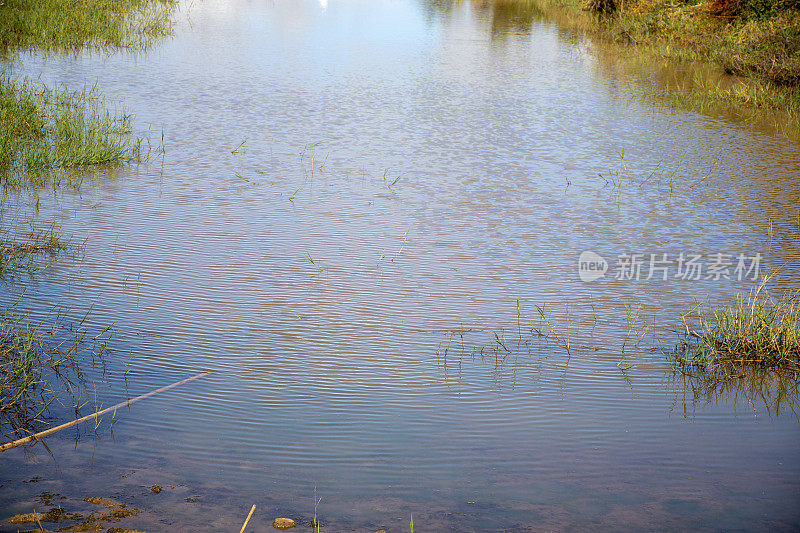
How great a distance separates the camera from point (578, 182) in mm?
8211

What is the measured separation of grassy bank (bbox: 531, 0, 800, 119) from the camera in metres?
11.9

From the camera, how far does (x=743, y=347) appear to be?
4.41 meters

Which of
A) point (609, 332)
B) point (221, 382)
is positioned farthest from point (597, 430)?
point (221, 382)

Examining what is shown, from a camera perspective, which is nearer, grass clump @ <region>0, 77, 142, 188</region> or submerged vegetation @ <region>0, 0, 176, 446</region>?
submerged vegetation @ <region>0, 0, 176, 446</region>

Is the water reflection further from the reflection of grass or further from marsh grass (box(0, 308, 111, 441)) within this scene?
marsh grass (box(0, 308, 111, 441))

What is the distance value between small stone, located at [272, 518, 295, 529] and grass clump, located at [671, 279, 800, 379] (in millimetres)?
2411

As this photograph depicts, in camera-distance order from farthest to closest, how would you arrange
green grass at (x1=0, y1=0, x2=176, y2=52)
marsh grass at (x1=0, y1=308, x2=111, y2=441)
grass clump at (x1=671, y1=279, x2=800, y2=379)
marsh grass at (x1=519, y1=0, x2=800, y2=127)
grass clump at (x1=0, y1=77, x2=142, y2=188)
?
green grass at (x1=0, y1=0, x2=176, y2=52)
marsh grass at (x1=519, y1=0, x2=800, y2=127)
grass clump at (x1=0, y1=77, x2=142, y2=188)
grass clump at (x1=671, y1=279, x2=800, y2=379)
marsh grass at (x1=0, y1=308, x2=111, y2=441)

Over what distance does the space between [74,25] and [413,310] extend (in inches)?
477

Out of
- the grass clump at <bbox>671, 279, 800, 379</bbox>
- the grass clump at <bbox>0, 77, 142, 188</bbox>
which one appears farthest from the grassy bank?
the grass clump at <bbox>0, 77, 142, 188</bbox>

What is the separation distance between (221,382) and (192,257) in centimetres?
198

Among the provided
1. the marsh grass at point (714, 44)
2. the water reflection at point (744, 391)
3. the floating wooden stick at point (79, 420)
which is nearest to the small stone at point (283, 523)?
the floating wooden stick at point (79, 420)

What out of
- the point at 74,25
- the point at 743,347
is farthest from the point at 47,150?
the point at 74,25

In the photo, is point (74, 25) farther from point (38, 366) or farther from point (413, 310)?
point (38, 366)

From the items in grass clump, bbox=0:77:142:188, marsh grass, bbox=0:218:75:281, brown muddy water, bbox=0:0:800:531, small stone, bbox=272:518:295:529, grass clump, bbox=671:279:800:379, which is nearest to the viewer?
small stone, bbox=272:518:295:529
